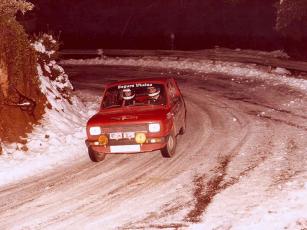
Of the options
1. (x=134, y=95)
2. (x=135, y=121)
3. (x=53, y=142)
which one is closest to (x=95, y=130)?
(x=135, y=121)

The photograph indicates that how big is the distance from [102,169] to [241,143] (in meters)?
3.26

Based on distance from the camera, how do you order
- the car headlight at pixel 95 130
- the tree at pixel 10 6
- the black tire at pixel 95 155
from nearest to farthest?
the car headlight at pixel 95 130 < the black tire at pixel 95 155 < the tree at pixel 10 6

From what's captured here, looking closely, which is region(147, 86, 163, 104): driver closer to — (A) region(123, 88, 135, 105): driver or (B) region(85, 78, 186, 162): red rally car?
(B) region(85, 78, 186, 162): red rally car

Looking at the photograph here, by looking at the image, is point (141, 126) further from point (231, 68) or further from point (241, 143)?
point (231, 68)

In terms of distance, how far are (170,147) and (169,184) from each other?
1.64 m

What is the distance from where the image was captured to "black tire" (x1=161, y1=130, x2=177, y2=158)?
9.79 metres

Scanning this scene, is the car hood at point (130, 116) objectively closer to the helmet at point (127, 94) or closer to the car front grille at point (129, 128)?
the car front grille at point (129, 128)

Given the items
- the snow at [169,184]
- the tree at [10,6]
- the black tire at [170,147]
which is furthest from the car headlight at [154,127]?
the tree at [10,6]

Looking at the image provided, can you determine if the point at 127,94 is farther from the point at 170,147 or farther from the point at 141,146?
the point at 170,147

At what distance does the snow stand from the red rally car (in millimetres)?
1043

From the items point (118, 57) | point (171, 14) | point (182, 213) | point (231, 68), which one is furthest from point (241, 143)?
point (171, 14)

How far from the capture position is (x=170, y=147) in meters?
9.95

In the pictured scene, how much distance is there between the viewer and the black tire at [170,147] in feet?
32.1

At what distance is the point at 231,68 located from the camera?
22531mm
